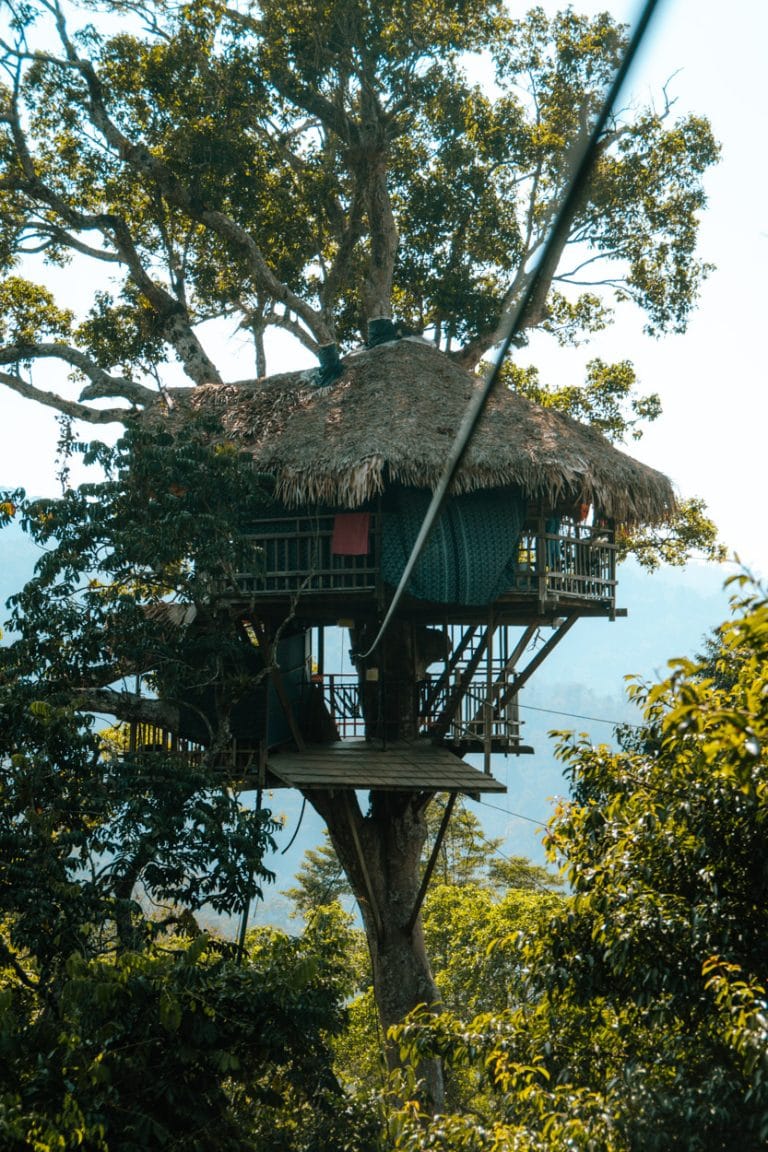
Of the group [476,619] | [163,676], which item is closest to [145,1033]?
[163,676]

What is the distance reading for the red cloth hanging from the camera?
44.8 feet

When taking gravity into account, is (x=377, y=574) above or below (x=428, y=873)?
above

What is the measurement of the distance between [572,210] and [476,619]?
40.2ft

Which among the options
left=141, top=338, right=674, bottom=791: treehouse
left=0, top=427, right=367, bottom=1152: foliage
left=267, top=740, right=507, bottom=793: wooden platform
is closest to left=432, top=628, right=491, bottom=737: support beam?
left=141, top=338, right=674, bottom=791: treehouse

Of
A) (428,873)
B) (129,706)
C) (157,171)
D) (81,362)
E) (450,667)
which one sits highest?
(157,171)

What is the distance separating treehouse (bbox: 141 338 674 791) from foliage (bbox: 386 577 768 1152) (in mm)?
6120

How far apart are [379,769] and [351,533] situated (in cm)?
→ 250

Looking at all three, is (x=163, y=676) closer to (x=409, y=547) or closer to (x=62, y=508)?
(x=62, y=508)

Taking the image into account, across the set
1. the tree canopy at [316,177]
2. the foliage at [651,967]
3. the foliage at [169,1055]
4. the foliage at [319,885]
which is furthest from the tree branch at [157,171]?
the foliage at [319,885]

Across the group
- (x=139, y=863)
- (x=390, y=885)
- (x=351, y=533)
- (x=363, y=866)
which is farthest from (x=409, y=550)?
(x=390, y=885)

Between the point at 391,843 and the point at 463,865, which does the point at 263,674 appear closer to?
the point at 391,843

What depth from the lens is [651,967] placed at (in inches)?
234

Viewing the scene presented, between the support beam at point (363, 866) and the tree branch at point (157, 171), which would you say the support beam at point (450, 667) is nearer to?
the support beam at point (363, 866)

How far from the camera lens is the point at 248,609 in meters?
13.9
